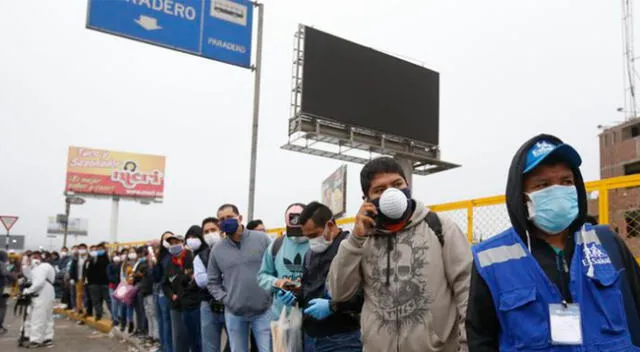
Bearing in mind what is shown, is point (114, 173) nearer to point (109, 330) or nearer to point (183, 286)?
point (109, 330)

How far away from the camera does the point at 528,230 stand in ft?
5.62

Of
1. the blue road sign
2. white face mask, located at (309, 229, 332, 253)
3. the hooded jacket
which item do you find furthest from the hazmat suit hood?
the blue road sign

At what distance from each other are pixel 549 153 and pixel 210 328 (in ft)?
15.0

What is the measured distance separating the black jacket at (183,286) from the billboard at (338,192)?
9.27 m

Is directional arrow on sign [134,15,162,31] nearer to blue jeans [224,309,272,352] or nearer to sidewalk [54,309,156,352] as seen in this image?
blue jeans [224,309,272,352]

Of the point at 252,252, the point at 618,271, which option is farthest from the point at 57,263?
the point at 618,271

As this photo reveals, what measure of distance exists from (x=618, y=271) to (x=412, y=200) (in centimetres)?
104

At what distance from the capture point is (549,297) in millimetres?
1559

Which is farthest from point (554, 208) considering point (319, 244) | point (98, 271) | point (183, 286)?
point (98, 271)

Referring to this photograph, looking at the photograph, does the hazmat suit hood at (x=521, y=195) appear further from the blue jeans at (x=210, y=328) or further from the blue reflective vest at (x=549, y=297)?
the blue jeans at (x=210, y=328)

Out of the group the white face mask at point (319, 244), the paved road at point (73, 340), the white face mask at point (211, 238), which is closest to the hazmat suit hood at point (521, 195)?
the white face mask at point (319, 244)

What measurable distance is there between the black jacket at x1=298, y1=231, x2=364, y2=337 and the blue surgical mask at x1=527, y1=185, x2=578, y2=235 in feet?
4.40

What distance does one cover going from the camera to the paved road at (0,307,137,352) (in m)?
9.16

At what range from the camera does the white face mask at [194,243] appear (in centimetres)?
601
